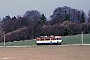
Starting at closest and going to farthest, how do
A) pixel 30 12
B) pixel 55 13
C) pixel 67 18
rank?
A: pixel 67 18 < pixel 55 13 < pixel 30 12

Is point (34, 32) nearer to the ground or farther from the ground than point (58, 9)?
nearer to the ground

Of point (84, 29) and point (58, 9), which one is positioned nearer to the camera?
point (84, 29)

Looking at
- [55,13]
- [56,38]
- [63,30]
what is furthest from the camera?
[55,13]

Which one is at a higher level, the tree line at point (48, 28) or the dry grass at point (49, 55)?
the tree line at point (48, 28)

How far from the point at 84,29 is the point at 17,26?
23.6m

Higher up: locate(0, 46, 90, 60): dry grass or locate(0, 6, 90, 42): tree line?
locate(0, 6, 90, 42): tree line

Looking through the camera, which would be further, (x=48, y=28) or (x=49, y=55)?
(x=48, y=28)

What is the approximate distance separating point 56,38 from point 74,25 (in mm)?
27030

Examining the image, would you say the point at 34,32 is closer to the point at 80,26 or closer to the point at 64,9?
the point at 80,26

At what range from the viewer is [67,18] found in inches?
3366

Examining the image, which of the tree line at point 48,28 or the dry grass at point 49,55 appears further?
the tree line at point 48,28

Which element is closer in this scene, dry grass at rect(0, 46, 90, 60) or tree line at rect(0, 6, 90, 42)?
dry grass at rect(0, 46, 90, 60)

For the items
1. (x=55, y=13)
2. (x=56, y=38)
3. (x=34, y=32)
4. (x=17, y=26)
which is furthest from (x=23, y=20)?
(x=56, y=38)

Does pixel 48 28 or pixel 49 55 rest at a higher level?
pixel 48 28
